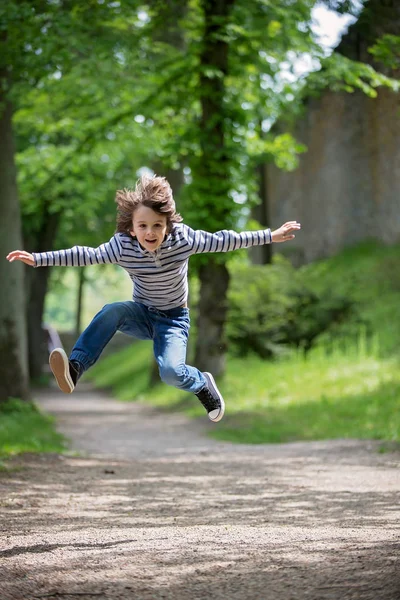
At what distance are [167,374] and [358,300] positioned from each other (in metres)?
16.1

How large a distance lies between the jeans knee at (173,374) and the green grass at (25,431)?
4175 millimetres

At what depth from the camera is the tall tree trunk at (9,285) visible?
632 inches

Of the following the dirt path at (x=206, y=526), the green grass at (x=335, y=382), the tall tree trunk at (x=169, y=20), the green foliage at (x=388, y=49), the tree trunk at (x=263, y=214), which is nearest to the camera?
the dirt path at (x=206, y=526)

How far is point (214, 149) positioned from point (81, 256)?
11.5m

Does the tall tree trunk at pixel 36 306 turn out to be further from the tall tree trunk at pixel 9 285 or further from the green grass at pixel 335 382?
the tall tree trunk at pixel 9 285

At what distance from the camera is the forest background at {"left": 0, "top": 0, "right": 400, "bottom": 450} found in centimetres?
1416

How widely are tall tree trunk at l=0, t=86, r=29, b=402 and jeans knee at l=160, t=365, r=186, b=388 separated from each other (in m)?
9.89

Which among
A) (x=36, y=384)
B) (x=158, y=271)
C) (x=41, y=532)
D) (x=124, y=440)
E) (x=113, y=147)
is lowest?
(x=36, y=384)

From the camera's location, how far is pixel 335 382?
1730cm

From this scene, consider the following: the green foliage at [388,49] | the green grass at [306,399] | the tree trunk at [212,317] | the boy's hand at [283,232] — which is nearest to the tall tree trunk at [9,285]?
the green grass at [306,399]

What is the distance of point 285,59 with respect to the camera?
686 inches

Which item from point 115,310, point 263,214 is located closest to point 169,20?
point 115,310

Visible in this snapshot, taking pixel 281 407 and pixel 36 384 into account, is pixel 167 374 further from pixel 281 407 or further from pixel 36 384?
pixel 36 384

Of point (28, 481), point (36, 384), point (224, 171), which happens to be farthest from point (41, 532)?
point (36, 384)
